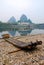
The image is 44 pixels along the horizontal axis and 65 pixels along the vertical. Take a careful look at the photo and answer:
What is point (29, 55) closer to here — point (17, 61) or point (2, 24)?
point (17, 61)

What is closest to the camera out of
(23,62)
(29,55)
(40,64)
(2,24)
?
(40,64)

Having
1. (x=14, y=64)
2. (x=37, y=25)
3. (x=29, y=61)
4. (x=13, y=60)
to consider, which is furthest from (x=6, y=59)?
(x=37, y=25)

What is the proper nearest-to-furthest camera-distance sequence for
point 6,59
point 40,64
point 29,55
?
point 40,64
point 6,59
point 29,55

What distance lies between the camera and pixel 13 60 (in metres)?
4.26

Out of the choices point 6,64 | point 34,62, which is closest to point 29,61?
point 34,62

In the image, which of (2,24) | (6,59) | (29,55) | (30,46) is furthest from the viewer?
(2,24)

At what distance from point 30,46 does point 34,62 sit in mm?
1146

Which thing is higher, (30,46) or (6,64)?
(30,46)

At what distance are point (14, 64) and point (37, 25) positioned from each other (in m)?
65.1

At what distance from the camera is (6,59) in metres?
4.41

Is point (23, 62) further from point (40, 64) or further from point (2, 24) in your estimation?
point (2, 24)

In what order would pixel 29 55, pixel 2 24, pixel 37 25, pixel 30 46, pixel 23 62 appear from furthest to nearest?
pixel 37 25, pixel 2 24, pixel 30 46, pixel 29 55, pixel 23 62

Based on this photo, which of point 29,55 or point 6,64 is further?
point 29,55

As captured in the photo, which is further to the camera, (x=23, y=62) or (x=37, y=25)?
(x=37, y=25)
